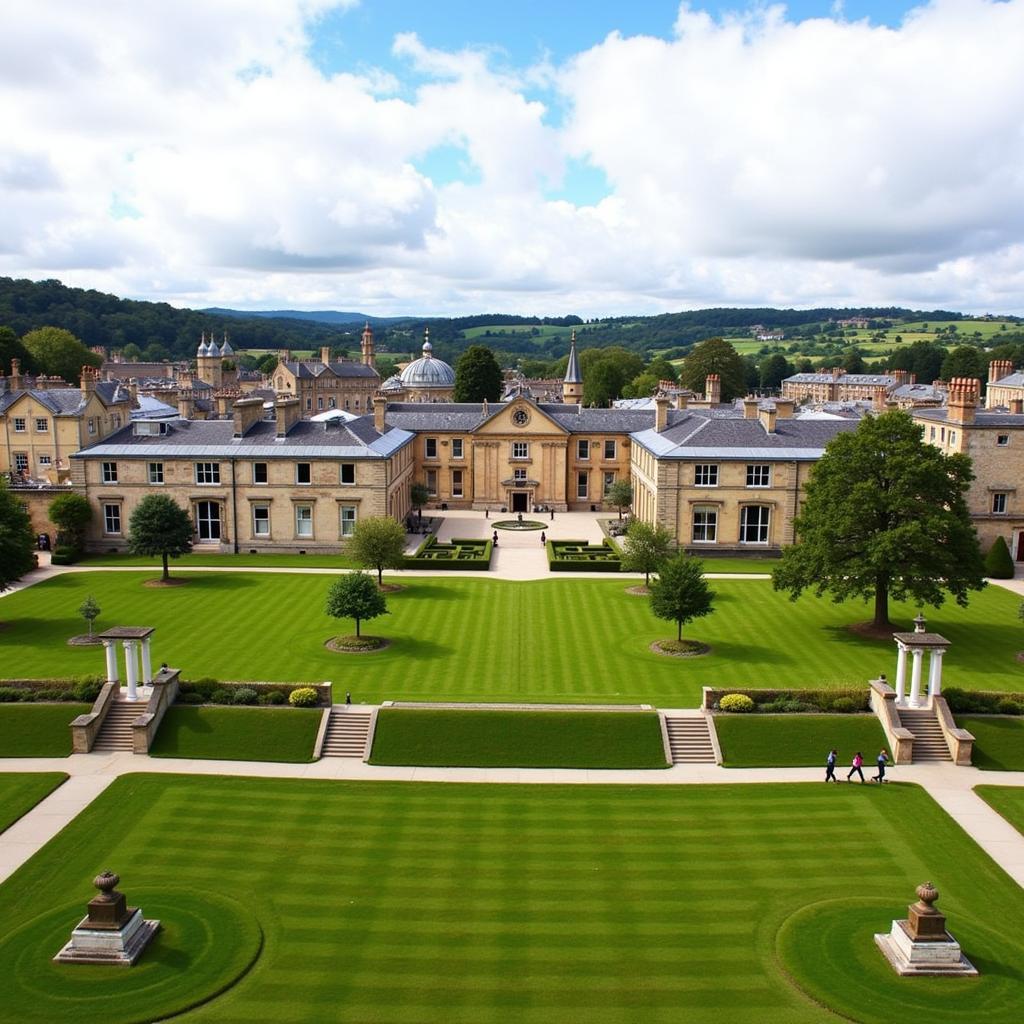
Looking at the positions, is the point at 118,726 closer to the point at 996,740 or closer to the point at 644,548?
the point at 644,548

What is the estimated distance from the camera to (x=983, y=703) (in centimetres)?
3847

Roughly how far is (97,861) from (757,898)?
19036 millimetres

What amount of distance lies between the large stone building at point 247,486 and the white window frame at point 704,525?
71.7ft

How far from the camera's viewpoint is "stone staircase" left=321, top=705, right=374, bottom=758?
3638 cm

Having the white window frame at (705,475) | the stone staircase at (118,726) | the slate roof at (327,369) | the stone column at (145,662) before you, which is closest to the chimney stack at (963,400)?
the white window frame at (705,475)

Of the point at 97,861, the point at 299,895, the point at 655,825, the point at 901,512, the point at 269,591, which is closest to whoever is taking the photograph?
the point at 299,895

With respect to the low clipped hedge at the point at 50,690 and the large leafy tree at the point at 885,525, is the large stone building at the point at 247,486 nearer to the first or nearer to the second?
the low clipped hedge at the point at 50,690

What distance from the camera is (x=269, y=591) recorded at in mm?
57812

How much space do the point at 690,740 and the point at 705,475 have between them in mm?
33459

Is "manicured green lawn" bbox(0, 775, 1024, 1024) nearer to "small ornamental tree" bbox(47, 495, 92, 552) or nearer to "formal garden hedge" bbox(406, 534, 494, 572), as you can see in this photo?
"formal garden hedge" bbox(406, 534, 494, 572)

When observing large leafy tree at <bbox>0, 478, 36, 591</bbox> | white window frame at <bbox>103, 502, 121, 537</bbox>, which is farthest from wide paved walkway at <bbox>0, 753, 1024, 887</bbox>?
white window frame at <bbox>103, 502, 121, 537</bbox>

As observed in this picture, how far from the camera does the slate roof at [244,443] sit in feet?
225

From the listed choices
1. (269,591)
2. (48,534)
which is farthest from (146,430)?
(269,591)

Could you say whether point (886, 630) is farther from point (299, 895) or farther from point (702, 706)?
point (299, 895)
